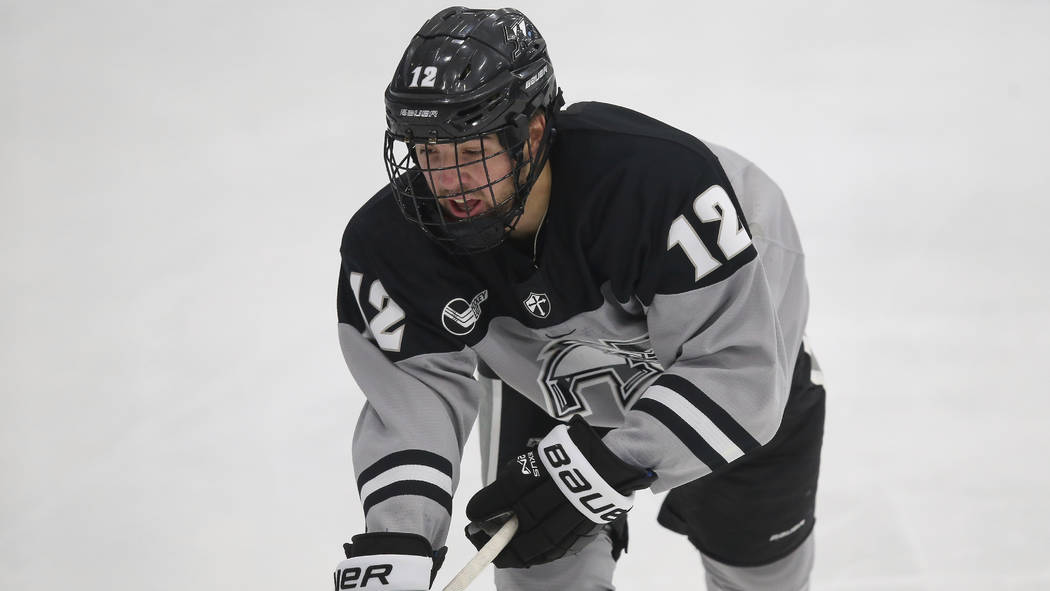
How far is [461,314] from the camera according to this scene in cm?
173

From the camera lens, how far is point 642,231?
161cm

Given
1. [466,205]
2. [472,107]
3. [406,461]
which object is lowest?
[406,461]

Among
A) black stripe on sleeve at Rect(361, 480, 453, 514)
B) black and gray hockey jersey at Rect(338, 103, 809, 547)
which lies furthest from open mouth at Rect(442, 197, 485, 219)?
black stripe on sleeve at Rect(361, 480, 453, 514)

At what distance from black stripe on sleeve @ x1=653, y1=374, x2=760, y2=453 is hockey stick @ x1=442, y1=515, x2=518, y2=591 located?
0.29 m

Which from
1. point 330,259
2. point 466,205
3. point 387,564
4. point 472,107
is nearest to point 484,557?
point 387,564

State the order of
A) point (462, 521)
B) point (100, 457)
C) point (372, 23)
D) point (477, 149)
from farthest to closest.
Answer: point (372, 23) → point (100, 457) → point (462, 521) → point (477, 149)

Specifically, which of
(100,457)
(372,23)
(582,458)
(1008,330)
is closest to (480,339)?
(582,458)

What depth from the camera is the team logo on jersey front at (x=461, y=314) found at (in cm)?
172

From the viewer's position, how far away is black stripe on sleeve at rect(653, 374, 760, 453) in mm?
1608

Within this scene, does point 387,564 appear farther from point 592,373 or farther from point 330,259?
point 330,259

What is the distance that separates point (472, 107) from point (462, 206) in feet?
0.47

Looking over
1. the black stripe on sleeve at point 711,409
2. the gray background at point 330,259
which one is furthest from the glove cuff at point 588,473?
the gray background at point 330,259

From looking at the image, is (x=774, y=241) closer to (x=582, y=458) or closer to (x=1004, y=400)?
(x=582, y=458)

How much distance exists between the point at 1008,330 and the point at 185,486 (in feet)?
6.82
